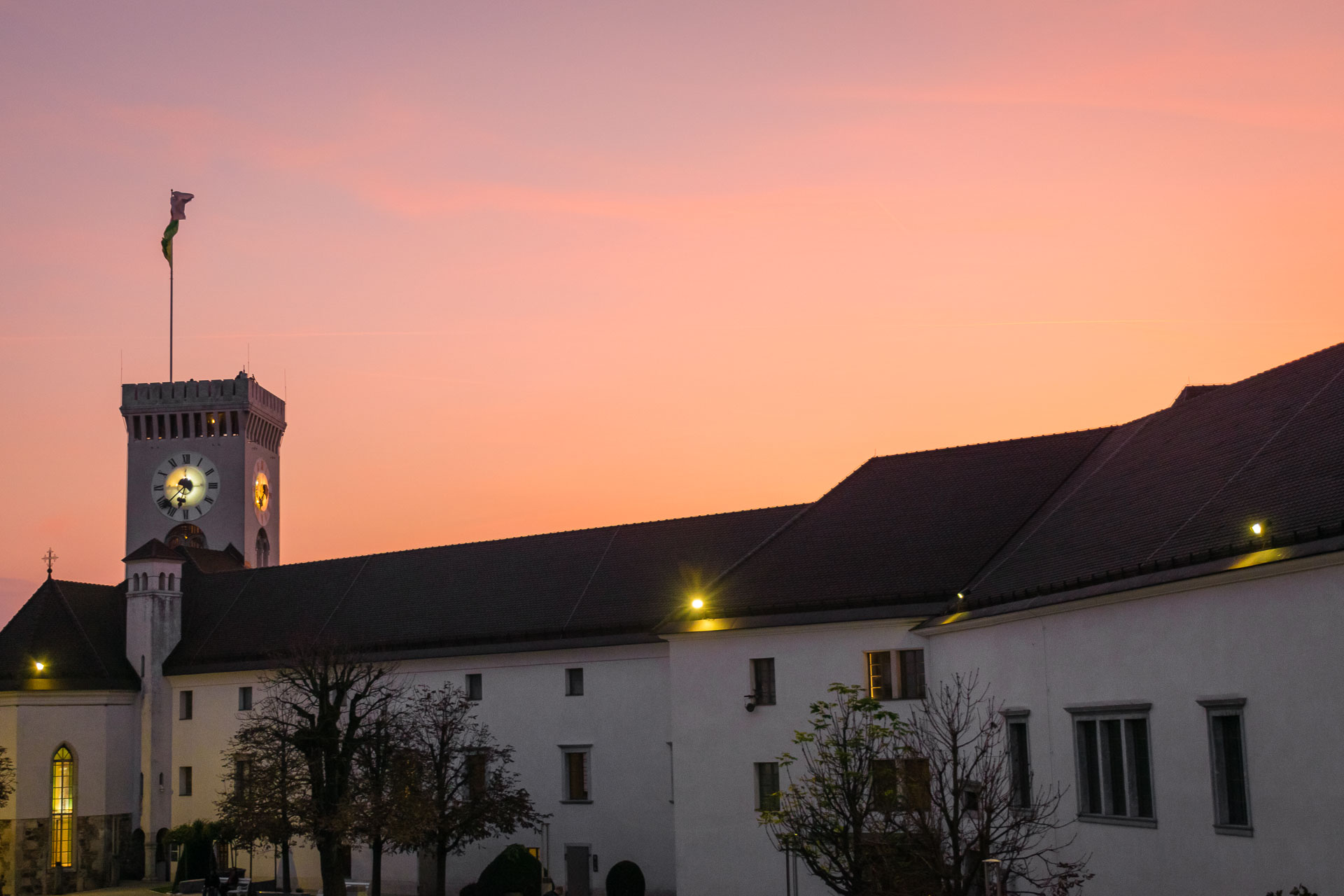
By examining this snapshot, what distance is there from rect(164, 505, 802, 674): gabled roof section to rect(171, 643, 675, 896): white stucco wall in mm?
958

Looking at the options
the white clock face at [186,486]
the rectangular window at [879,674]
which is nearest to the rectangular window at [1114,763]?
the rectangular window at [879,674]

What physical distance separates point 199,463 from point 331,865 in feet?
201

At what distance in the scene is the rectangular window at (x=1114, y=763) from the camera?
3419cm

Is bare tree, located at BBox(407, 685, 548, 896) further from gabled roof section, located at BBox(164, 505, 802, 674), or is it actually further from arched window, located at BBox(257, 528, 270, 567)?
arched window, located at BBox(257, 528, 270, 567)

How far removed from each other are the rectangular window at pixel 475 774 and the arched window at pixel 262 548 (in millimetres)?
54488

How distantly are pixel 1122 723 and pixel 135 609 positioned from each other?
5579 centimetres

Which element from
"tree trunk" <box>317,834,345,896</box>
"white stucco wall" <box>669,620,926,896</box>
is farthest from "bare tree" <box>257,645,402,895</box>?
"white stucco wall" <box>669,620,926,896</box>

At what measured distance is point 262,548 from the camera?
112500 millimetres

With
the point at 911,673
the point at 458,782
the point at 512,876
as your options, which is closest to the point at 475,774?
the point at 458,782

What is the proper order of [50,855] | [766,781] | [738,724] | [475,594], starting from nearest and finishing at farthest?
[766,781], [738,724], [475,594], [50,855]

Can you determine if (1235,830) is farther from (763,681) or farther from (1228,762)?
(763,681)

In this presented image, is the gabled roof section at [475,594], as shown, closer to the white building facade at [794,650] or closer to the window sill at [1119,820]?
the white building facade at [794,650]

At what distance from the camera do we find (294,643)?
66.5 metres

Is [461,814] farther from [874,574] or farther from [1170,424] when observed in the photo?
[1170,424]
